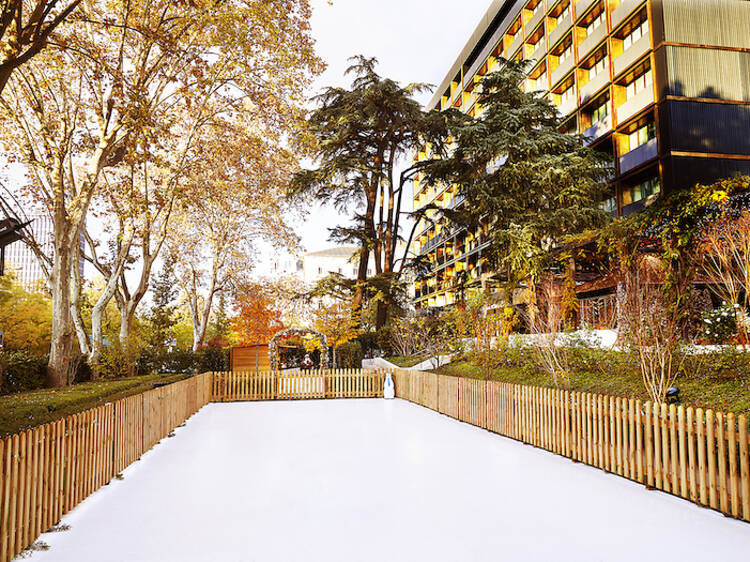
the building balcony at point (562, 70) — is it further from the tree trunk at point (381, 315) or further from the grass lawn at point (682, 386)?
the grass lawn at point (682, 386)

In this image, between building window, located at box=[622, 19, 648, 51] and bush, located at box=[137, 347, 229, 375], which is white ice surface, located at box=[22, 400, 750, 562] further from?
building window, located at box=[622, 19, 648, 51]

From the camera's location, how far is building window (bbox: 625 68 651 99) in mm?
27938

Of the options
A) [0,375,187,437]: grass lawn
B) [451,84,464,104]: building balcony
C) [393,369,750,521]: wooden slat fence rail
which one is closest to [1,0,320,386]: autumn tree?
[0,375,187,437]: grass lawn

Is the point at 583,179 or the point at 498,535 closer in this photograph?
the point at 498,535

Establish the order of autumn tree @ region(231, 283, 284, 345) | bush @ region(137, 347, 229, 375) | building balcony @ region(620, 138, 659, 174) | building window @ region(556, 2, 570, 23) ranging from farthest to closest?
autumn tree @ region(231, 283, 284, 345) → building window @ region(556, 2, 570, 23) → bush @ region(137, 347, 229, 375) → building balcony @ region(620, 138, 659, 174)

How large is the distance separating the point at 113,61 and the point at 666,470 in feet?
48.1

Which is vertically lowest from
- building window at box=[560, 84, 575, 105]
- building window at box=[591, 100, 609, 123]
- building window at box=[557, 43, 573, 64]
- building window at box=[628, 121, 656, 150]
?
building window at box=[628, 121, 656, 150]

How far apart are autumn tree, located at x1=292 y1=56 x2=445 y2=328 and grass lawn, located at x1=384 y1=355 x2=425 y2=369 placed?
2.11m

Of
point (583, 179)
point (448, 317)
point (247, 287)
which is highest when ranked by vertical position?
point (583, 179)

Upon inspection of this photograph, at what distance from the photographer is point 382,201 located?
30.7 m

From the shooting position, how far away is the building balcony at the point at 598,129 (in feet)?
99.1

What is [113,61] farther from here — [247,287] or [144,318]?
[144,318]

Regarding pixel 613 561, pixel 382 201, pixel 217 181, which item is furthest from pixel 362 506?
pixel 382 201

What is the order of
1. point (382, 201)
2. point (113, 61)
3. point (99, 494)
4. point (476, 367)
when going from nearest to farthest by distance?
point (99, 494) < point (113, 61) < point (476, 367) < point (382, 201)
